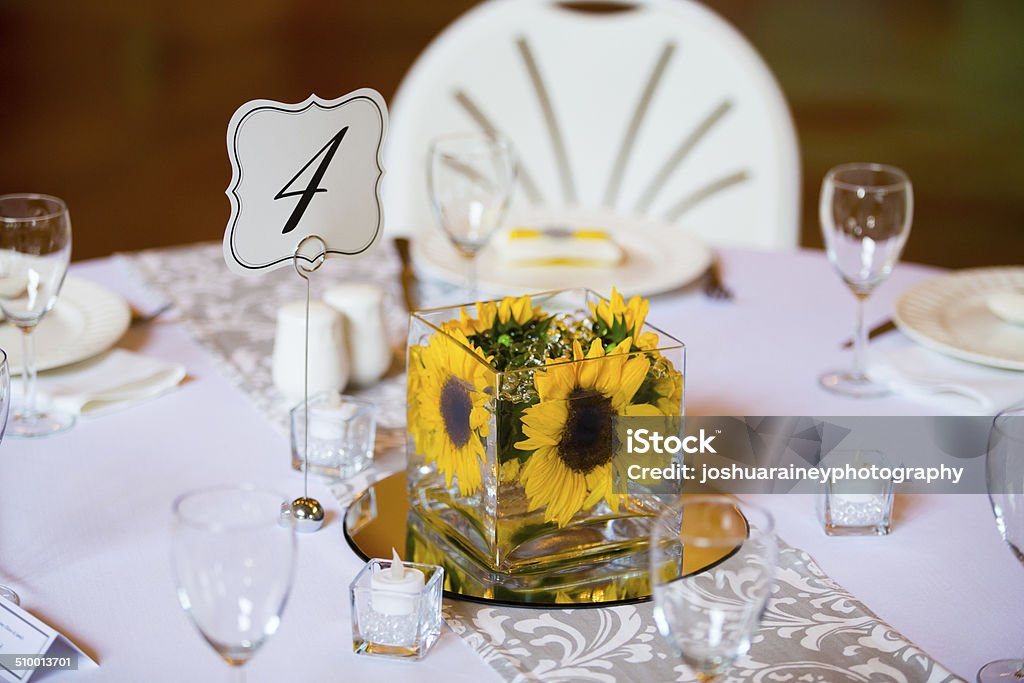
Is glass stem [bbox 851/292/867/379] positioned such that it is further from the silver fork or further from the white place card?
the white place card

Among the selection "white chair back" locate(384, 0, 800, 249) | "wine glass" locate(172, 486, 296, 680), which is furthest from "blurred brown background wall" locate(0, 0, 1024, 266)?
"wine glass" locate(172, 486, 296, 680)

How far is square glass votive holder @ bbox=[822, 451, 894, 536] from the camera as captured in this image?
0.93 m

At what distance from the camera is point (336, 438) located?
1034mm

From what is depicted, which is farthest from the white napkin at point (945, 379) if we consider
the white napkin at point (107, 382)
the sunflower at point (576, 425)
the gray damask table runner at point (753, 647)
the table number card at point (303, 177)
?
the white napkin at point (107, 382)

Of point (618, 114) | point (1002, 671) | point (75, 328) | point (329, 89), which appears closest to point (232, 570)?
point (1002, 671)

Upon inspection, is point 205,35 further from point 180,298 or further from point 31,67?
point 180,298

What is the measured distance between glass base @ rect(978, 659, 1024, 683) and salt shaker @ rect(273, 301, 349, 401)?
2.09 ft

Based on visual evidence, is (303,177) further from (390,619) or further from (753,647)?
(753,647)

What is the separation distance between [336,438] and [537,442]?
0.29 m

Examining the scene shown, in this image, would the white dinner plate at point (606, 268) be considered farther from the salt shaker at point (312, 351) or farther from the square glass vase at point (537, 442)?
the square glass vase at point (537, 442)

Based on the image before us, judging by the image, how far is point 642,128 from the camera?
2070mm

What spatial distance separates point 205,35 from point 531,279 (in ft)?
15.6

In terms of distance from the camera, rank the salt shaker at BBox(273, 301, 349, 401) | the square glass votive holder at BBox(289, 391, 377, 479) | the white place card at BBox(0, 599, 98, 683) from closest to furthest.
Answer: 1. the white place card at BBox(0, 599, 98, 683)
2. the square glass votive holder at BBox(289, 391, 377, 479)
3. the salt shaker at BBox(273, 301, 349, 401)

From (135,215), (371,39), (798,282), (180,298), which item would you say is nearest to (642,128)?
(798,282)
